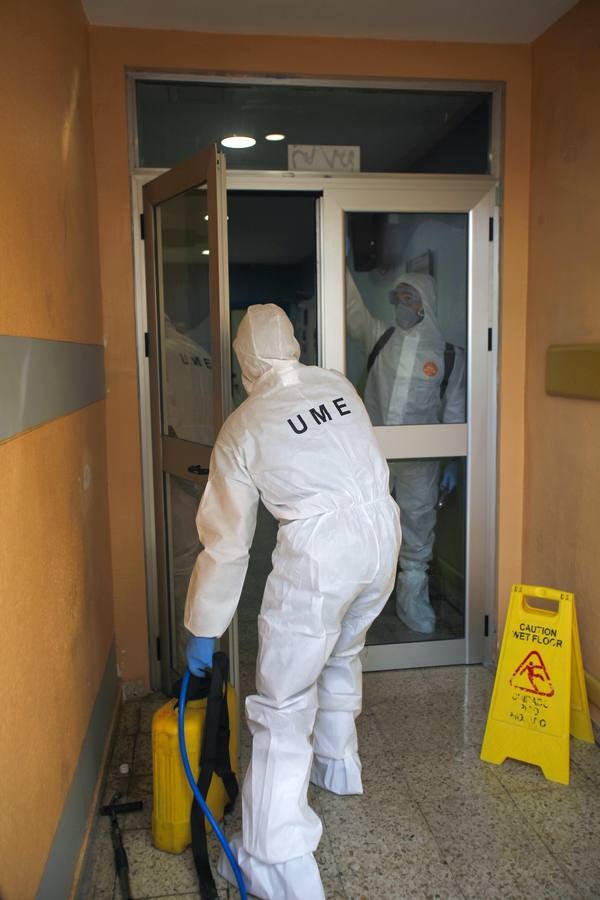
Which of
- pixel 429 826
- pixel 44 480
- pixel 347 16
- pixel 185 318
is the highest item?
pixel 347 16

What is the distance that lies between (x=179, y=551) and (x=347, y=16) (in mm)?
2062

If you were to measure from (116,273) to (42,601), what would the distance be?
159cm

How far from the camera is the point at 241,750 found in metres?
2.64

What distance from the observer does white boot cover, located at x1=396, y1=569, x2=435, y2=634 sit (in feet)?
10.9

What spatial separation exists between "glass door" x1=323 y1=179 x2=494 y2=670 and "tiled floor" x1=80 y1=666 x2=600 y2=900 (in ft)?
1.74

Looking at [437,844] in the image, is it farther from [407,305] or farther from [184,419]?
[407,305]

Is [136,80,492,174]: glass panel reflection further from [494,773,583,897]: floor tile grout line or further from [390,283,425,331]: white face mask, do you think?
[494,773,583,897]: floor tile grout line

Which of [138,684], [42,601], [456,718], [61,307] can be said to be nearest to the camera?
[42,601]

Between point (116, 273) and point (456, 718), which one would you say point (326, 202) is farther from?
point (456, 718)

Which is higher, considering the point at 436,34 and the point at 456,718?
the point at 436,34

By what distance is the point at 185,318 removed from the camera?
9.22ft

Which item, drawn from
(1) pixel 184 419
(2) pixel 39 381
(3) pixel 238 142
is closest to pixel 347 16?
(3) pixel 238 142

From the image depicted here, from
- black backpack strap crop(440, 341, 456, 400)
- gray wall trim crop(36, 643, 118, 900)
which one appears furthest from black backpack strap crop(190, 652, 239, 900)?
black backpack strap crop(440, 341, 456, 400)

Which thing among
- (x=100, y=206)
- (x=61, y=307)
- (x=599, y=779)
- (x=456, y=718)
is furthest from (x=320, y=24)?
(x=599, y=779)
